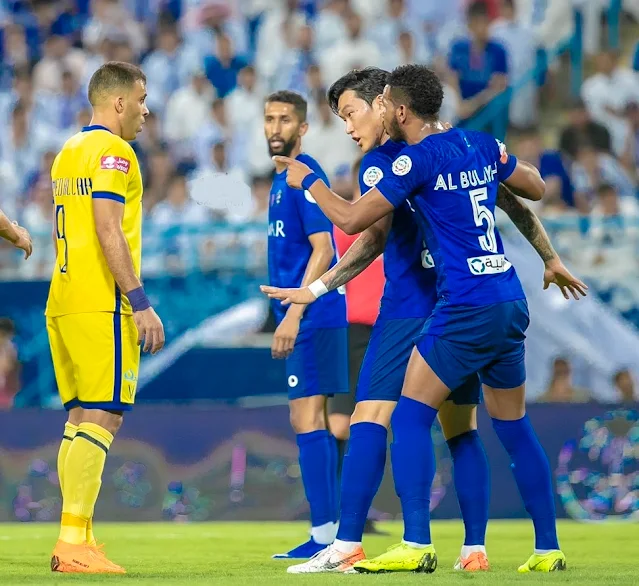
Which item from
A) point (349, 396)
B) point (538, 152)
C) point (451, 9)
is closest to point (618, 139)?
point (538, 152)

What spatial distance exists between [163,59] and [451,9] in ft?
11.8

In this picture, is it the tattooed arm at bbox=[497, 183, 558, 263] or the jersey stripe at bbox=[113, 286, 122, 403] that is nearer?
the jersey stripe at bbox=[113, 286, 122, 403]

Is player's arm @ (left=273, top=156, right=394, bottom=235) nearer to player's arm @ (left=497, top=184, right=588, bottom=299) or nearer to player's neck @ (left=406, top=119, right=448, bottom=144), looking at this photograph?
player's neck @ (left=406, top=119, right=448, bottom=144)

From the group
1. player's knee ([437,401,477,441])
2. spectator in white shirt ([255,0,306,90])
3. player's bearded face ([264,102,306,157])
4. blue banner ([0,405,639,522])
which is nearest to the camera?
player's knee ([437,401,477,441])

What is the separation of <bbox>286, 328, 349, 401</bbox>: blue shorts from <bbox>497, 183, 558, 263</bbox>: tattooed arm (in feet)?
4.59

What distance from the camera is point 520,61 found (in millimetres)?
15922

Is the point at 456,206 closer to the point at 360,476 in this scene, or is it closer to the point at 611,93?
the point at 360,476

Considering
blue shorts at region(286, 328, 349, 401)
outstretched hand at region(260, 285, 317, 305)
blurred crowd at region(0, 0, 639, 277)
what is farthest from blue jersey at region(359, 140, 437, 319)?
blurred crowd at region(0, 0, 639, 277)

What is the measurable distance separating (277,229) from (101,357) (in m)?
1.55

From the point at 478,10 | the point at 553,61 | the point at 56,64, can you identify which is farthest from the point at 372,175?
the point at 56,64

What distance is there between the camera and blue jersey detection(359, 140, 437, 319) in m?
6.20

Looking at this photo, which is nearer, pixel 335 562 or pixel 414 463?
pixel 414 463

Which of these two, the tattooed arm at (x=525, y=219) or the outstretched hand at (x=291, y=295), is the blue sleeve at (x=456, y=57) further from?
the outstretched hand at (x=291, y=295)

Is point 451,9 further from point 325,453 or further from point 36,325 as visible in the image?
point 325,453
